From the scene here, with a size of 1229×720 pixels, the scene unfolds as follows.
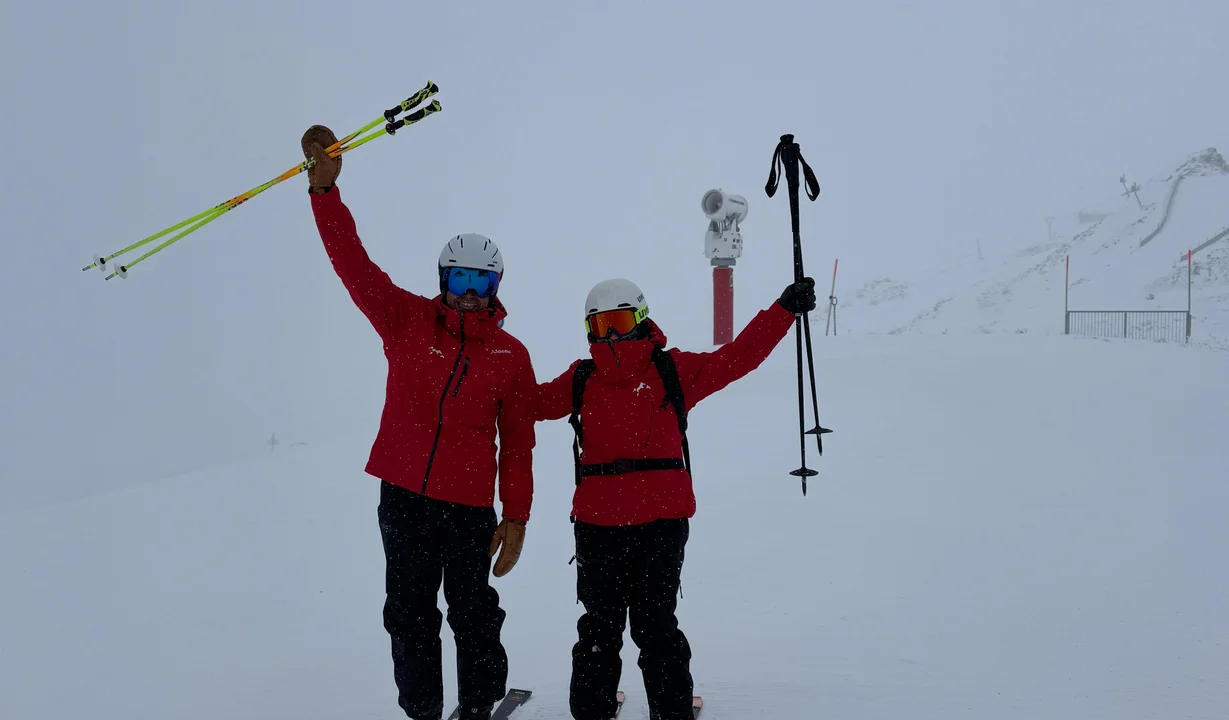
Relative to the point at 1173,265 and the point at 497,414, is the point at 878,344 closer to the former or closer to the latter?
the point at 497,414

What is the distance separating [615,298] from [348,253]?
121cm

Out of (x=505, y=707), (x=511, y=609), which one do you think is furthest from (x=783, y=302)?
(x=511, y=609)

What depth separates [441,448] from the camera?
3410mm

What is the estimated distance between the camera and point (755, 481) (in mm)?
8195

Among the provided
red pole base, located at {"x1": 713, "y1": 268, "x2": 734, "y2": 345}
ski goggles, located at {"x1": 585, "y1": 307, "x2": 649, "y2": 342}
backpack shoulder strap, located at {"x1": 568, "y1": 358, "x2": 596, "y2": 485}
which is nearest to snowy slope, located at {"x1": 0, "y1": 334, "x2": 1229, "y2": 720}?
backpack shoulder strap, located at {"x1": 568, "y1": 358, "x2": 596, "y2": 485}

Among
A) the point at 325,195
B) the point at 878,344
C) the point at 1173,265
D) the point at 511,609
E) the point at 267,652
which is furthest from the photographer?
the point at 1173,265

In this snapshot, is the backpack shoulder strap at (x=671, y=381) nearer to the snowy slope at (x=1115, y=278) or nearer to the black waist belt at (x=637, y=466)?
the black waist belt at (x=637, y=466)

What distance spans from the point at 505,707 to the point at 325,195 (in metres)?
2.68

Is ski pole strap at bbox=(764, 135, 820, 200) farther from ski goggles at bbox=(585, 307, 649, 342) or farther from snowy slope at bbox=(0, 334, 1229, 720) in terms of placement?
snowy slope at bbox=(0, 334, 1229, 720)

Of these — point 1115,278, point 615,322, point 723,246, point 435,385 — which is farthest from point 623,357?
point 1115,278

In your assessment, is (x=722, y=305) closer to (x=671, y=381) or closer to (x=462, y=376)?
(x=671, y=381)

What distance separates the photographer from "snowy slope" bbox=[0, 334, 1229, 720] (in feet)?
13.9

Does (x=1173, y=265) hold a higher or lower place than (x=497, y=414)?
higher

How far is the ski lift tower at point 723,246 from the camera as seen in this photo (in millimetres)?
13773
